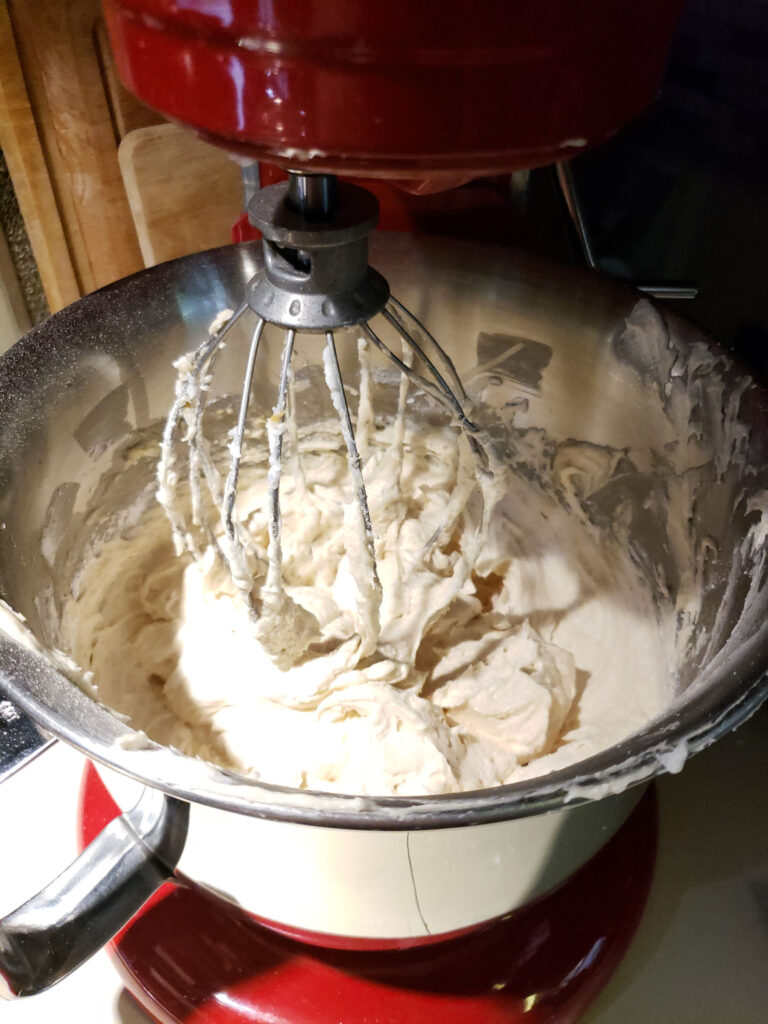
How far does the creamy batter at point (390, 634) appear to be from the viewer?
0.68 meters

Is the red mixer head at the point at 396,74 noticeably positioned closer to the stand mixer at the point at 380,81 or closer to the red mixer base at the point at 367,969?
the stand mixer at the point at 380,81

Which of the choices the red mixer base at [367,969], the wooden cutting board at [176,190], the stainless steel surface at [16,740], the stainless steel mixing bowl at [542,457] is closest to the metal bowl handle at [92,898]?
the stainless steel mixing bowl at [542,457]

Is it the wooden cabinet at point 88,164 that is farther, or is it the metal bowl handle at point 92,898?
the wooden cabinet at point 88,164

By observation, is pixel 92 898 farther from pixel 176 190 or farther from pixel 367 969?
pixel 176 190

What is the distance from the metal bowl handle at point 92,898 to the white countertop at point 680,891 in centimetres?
17

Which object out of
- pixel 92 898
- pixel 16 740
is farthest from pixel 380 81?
pixel 16 740

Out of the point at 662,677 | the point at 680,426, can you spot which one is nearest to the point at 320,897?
the point at 662,677

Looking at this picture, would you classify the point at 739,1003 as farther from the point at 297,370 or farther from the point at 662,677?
the point at 297,370

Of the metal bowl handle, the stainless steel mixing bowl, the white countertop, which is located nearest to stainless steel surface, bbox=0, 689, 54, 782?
the white countertop

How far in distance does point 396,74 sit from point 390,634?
55 centimetres

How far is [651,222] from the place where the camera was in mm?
847

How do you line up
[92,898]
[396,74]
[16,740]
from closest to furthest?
[396,74], [92,898], [16,740]

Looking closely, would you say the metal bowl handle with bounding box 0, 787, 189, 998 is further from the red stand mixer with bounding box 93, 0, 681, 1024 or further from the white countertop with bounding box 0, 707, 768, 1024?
the red stand mixer with bounding box 93, 0, 681, 1024

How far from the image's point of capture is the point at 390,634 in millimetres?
757
